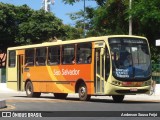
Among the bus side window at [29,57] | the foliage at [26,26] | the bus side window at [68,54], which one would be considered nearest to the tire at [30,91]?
the bus side window at [29,57]

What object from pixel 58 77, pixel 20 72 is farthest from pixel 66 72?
pixel 20 72

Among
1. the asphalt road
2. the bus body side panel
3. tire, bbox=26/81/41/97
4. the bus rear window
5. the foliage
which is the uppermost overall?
the foliage

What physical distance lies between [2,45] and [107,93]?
149 ft

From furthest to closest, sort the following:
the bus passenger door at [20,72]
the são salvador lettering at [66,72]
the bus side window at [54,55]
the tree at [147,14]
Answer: the tree at [147,14], the bus passenger door at [20,72], the bus side window at [54,55], the são salvador lettering at [66,72]

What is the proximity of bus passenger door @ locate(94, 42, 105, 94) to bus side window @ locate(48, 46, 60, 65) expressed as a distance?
11.4ft

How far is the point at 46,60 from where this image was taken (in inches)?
1157

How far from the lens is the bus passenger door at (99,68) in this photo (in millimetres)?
24750

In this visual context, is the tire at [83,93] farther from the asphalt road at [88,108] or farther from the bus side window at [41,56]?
the bus side window at [41,56]

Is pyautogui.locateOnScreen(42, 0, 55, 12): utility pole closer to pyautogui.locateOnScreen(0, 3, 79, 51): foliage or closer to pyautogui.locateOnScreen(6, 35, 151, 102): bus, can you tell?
pyautogui.locateOnScreen(0, 3, 79, 51): foliage

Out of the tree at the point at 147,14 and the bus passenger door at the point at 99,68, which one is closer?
the bus passenger door at the point at 99,68

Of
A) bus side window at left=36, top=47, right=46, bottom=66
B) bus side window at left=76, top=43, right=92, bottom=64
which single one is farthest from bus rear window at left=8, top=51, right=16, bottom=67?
bus side window at left=76, top=43, right=92, bottom=64

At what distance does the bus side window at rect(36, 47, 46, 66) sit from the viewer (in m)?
29.6

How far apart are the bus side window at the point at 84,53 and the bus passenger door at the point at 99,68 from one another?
0.52m

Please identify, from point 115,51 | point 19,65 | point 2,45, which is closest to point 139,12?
point 19,65
